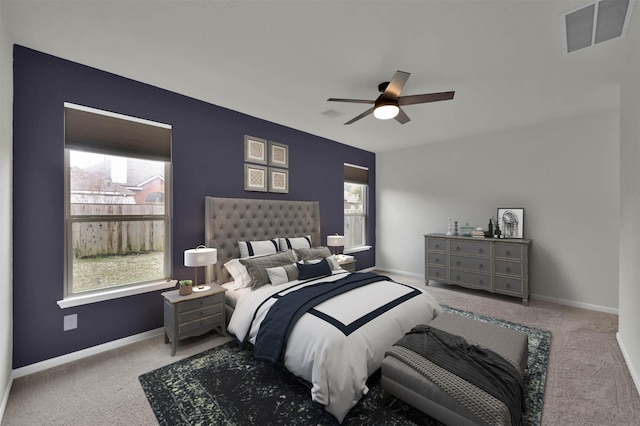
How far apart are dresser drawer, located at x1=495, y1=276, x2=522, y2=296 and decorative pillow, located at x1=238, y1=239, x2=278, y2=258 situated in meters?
3.59

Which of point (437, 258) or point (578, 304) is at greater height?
point (437, 258)

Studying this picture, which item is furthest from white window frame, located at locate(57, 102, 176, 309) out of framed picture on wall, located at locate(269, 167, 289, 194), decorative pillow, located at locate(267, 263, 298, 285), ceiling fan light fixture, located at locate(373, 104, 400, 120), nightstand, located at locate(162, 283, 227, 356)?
ceiling fan light fixture, located at locate(373, 104, 400, 120)

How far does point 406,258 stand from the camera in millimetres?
5883

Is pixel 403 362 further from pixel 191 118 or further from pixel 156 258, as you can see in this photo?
pixel 191 118

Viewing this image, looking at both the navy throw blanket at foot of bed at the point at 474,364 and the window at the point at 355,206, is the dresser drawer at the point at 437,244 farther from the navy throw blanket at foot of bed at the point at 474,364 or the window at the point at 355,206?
the navy throw blanket at foot of bed at the point at 474,364

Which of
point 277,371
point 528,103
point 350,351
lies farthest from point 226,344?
point 528,103

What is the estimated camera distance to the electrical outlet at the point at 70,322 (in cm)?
254

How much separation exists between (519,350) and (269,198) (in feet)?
11.3

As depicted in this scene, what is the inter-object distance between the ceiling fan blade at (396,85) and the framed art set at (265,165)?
2.14m

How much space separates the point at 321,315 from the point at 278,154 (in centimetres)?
282

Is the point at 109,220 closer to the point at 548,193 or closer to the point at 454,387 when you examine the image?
the point at 454,387

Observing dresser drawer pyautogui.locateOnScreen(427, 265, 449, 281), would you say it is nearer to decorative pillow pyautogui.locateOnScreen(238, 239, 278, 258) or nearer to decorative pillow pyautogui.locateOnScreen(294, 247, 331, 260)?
decorative pillow pyautogui.locateOnScreen(294, 247, 331, 260)

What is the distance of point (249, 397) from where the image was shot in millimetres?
2068

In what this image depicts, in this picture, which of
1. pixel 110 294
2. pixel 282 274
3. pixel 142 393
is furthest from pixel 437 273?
pixel 110 294
